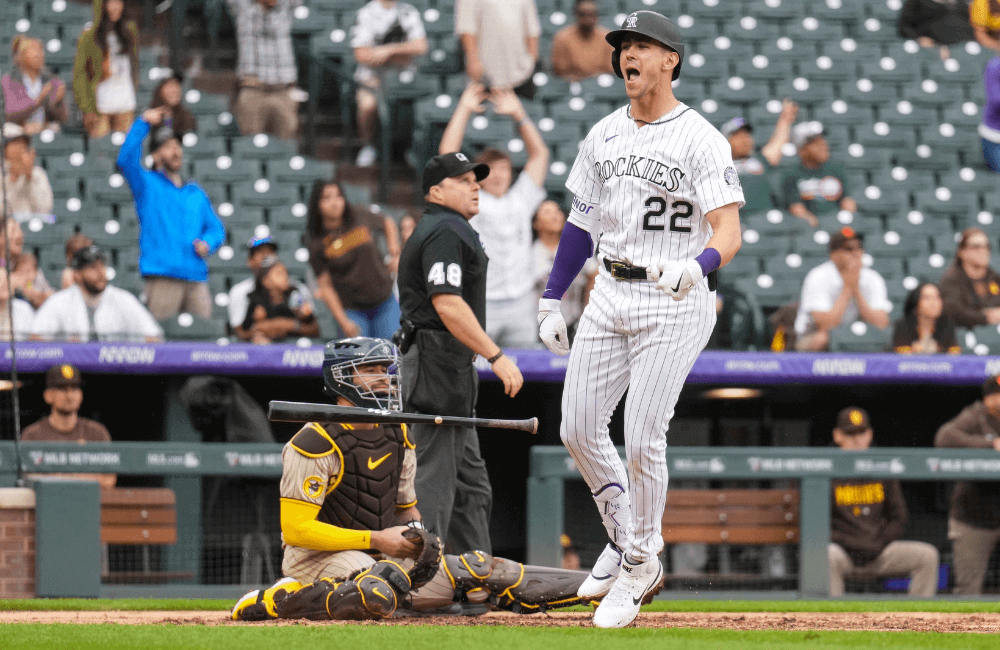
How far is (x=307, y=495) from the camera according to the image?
13.8 feet

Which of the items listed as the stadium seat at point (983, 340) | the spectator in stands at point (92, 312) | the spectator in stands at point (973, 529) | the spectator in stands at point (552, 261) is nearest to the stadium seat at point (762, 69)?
the spectator in stands at point (552, 261)

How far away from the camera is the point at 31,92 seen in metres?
9.52

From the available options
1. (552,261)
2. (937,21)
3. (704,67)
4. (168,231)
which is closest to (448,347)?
(552,261)

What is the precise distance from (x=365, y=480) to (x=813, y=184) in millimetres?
6099

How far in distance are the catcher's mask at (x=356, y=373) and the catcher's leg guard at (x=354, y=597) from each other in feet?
1.63

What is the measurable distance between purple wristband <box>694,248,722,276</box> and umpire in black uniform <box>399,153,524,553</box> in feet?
3.22

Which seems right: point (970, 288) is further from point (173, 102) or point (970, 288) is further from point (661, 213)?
point (173, 102)

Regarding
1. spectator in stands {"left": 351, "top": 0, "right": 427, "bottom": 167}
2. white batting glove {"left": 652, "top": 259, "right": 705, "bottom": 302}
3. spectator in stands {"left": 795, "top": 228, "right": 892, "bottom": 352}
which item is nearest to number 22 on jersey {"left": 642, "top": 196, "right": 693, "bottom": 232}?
white batting glove {"left": 652, "top": 259, "right": 705, "bottom": 302}

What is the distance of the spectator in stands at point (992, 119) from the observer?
9.95m

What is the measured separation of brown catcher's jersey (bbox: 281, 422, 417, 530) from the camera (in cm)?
423

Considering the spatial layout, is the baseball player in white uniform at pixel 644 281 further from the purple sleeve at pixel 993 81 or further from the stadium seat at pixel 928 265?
the purple sleeve at pixel 993 81

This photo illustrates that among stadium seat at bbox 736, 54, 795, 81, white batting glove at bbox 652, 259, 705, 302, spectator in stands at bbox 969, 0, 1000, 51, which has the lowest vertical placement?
white batting glove at bbox 652, 259, 705, 302

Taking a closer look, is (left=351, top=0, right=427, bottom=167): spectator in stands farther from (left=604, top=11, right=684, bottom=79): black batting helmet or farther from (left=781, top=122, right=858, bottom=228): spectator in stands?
(left=604, top=11, right=684, bottom=79): black batting helmet

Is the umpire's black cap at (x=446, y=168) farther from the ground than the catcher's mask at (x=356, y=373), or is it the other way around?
the umpire's black cap at (x=446, y=168)
